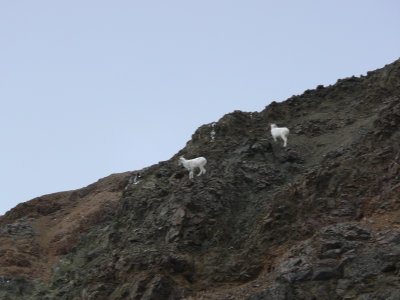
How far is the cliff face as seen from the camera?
54.4 ft

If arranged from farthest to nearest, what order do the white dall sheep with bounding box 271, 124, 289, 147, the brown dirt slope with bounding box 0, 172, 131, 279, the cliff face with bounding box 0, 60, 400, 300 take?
the brown dirt slope with bounding box 0, 172, 131, 279
the white dall sheep with bounding box 271, 124, 289, 147
the cliff face with bounding box 0, 60, 400, 300

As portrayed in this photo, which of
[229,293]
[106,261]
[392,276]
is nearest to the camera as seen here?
[392,276]

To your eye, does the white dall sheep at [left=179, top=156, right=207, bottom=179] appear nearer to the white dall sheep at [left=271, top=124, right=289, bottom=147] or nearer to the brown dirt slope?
the white dall sheep at [left=271, top=124, right=289, bottom=147]

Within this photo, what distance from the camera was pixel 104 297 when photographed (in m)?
21.3

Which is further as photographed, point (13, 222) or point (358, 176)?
point (13, 222)

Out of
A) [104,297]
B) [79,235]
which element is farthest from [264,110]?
[104,297]

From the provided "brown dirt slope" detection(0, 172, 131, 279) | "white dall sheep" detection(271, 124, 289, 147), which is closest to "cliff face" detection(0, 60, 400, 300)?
"brown dirt slope" detection(0, 172, 131, 279)

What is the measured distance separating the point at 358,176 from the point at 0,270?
19029 millimetres

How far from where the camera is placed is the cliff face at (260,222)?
16594mm

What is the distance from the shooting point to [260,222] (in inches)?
875

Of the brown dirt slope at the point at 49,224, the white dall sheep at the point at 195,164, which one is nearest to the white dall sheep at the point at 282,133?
the white dall sheep at the point at 195,164

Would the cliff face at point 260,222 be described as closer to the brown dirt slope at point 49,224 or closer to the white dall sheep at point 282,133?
the brown dirt slope at point 49,224

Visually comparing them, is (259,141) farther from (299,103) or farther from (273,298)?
(273,298)

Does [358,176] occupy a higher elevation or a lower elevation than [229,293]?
higher
